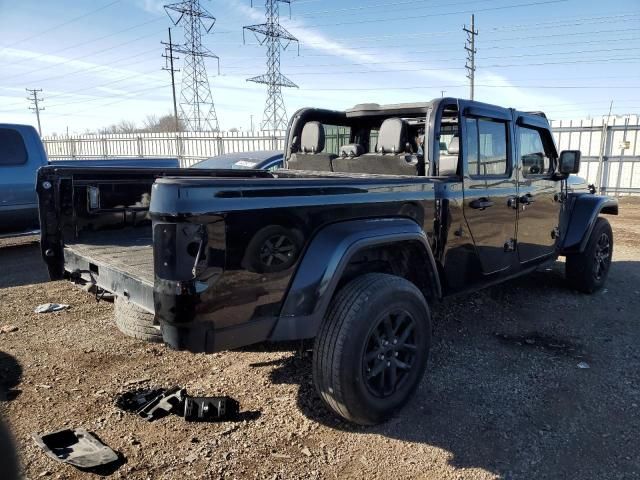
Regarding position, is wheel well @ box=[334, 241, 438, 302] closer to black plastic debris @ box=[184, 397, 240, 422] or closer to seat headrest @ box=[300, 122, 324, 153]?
black plastic debris @ box=[184, 397, 240, 422]

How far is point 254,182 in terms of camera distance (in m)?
2.44

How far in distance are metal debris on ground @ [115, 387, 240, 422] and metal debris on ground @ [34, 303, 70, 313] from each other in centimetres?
215

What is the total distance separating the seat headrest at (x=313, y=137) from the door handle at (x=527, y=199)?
1.84 metres

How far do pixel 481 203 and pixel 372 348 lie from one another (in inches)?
63.7

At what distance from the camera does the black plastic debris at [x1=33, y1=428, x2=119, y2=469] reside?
8.40ft

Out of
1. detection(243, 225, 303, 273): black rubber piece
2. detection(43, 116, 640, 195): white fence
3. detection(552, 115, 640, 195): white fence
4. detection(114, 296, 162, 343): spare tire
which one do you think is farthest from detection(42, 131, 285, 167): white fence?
detection(243, 225, 303, 273): black rubber piece

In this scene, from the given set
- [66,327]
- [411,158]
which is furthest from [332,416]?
[66,327]

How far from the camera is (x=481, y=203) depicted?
3.88 metres

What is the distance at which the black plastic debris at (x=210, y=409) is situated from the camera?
2.98m

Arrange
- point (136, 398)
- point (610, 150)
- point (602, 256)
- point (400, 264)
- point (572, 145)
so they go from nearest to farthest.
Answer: point (136, 398) → point (400, 264) → point (602, 256) → point (610, 150) → point (572, 145)

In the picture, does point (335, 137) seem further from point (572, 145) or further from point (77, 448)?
point (572, 145)

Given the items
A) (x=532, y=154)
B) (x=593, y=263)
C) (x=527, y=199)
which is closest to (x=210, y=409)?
(x=527, y=199)

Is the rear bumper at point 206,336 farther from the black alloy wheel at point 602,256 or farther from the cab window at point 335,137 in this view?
the black alloy wheel at point 602,256

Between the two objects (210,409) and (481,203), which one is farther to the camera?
(481,203)
